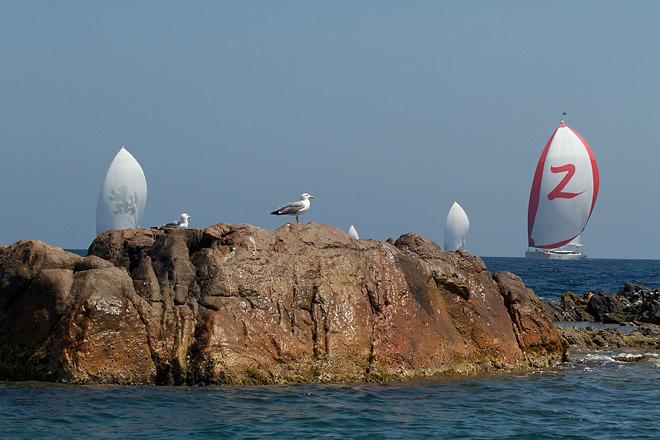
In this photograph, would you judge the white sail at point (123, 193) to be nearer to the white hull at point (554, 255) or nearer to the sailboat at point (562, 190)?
the sailboat at point (562, 190)

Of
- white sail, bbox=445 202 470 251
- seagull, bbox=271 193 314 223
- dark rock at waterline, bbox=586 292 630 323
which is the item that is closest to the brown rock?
seagull, bbox=271 193 314 223

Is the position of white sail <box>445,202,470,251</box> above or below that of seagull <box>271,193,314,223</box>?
above

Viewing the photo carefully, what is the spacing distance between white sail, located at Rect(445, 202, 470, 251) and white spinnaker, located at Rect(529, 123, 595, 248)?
2340 cm

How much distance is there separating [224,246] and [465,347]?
451 centimetres

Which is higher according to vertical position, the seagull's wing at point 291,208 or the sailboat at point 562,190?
the sailboat at point 562,190

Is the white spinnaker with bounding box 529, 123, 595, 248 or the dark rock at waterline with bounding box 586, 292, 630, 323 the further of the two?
the white spinnaker with bounding box 529, 123, 595, 248

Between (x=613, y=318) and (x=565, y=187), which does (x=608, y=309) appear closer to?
(x=613, y=318)

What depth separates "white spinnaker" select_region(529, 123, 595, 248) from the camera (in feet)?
279

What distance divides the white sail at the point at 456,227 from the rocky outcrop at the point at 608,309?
7904 cm

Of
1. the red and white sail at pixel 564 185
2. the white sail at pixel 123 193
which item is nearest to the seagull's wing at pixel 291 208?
the white sail at pixel 123 193

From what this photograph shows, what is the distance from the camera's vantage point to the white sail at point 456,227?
4547 inches

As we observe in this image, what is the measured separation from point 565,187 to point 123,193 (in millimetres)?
38822

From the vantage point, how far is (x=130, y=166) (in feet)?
251

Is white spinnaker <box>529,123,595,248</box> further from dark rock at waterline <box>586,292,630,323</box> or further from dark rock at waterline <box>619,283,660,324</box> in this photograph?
dark rock at waterline <box>586,292,630,323</box>
